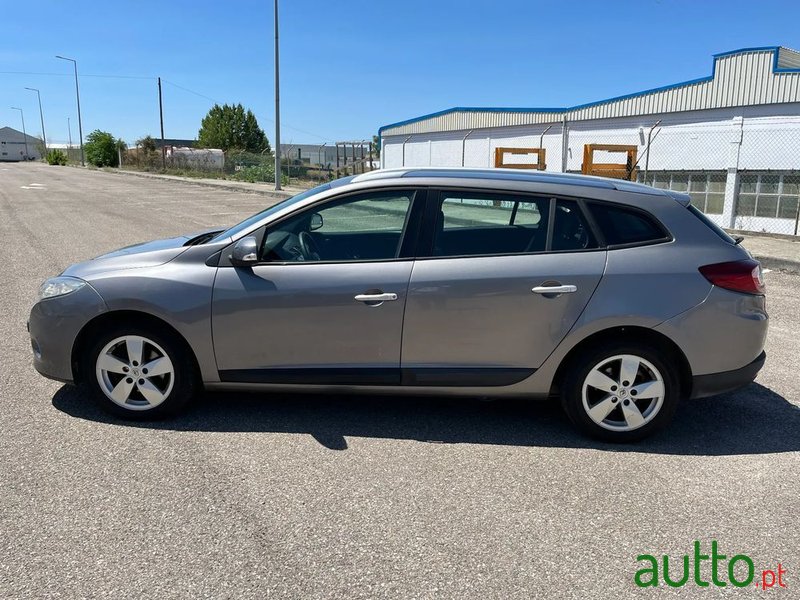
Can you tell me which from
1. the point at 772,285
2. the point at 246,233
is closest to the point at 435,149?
the point at 772,285

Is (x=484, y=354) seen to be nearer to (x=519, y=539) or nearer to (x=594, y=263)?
(x=594, y=263)

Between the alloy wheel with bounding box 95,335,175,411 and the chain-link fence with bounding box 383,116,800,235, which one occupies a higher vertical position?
the chain-link fence with bounding box 383,116,800,235

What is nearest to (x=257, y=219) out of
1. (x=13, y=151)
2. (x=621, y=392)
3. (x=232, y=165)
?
(x=621, y=392)

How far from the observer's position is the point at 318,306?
13.4ft

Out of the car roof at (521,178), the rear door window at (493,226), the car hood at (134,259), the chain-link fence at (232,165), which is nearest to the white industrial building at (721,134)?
the car roof at (521,178)

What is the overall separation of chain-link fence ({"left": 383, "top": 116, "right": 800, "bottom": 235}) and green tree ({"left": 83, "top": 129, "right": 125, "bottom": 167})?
5992 centimetres

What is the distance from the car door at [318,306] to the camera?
13.4 ft

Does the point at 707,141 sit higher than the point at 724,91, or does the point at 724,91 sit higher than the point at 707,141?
the point at 724,91

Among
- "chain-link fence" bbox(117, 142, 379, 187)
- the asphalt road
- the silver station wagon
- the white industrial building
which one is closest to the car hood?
the silver station wagon

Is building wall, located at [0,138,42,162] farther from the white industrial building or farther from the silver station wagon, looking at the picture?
the silver station wagon

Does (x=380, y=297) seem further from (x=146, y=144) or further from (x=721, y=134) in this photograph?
(x=146, y=144)

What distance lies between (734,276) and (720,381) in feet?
2.05

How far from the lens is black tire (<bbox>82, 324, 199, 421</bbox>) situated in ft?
13.9

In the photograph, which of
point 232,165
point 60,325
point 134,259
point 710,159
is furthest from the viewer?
point 232,165
